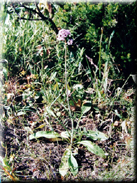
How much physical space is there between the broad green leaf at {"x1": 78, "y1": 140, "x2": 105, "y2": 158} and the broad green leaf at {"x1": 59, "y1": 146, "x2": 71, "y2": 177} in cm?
15

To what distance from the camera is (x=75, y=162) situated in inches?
54.1

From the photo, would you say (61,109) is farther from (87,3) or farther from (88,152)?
(87,3)

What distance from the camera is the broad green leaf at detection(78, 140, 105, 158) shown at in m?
1.43

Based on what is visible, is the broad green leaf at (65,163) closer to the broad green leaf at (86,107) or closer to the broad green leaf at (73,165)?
the broad green leaf at (73,165)

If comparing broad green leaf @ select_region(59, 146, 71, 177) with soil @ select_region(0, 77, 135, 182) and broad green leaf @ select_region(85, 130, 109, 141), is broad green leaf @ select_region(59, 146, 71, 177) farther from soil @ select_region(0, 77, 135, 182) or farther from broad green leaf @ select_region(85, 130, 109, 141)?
broad green leaf @ select_region(85, 130, 109, 141)

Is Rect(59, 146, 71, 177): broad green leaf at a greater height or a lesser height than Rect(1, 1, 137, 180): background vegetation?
lesser

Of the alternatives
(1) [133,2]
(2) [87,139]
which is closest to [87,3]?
(1) [133,2]

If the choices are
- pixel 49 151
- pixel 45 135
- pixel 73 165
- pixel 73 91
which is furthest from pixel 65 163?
pixel 73 91

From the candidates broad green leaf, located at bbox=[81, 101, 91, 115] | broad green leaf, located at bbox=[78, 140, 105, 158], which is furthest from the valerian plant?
broad green leaf, located at bbox=[81, 101, 91, 115]

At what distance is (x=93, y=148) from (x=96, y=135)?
0.14 meters

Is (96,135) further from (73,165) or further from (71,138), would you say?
(73,165)

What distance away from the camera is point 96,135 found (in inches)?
61.7

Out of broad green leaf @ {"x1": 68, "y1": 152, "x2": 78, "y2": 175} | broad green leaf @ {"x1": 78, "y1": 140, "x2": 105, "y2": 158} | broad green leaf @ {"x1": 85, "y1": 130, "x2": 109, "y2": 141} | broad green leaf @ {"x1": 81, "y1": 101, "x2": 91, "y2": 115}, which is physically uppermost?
broad green leaf @ {"x1": 81, "y1": 101, "x2": 91, "y2": 115}

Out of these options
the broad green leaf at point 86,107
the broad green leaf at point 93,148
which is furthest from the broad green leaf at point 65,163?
the broad green leaf at point 86,107
